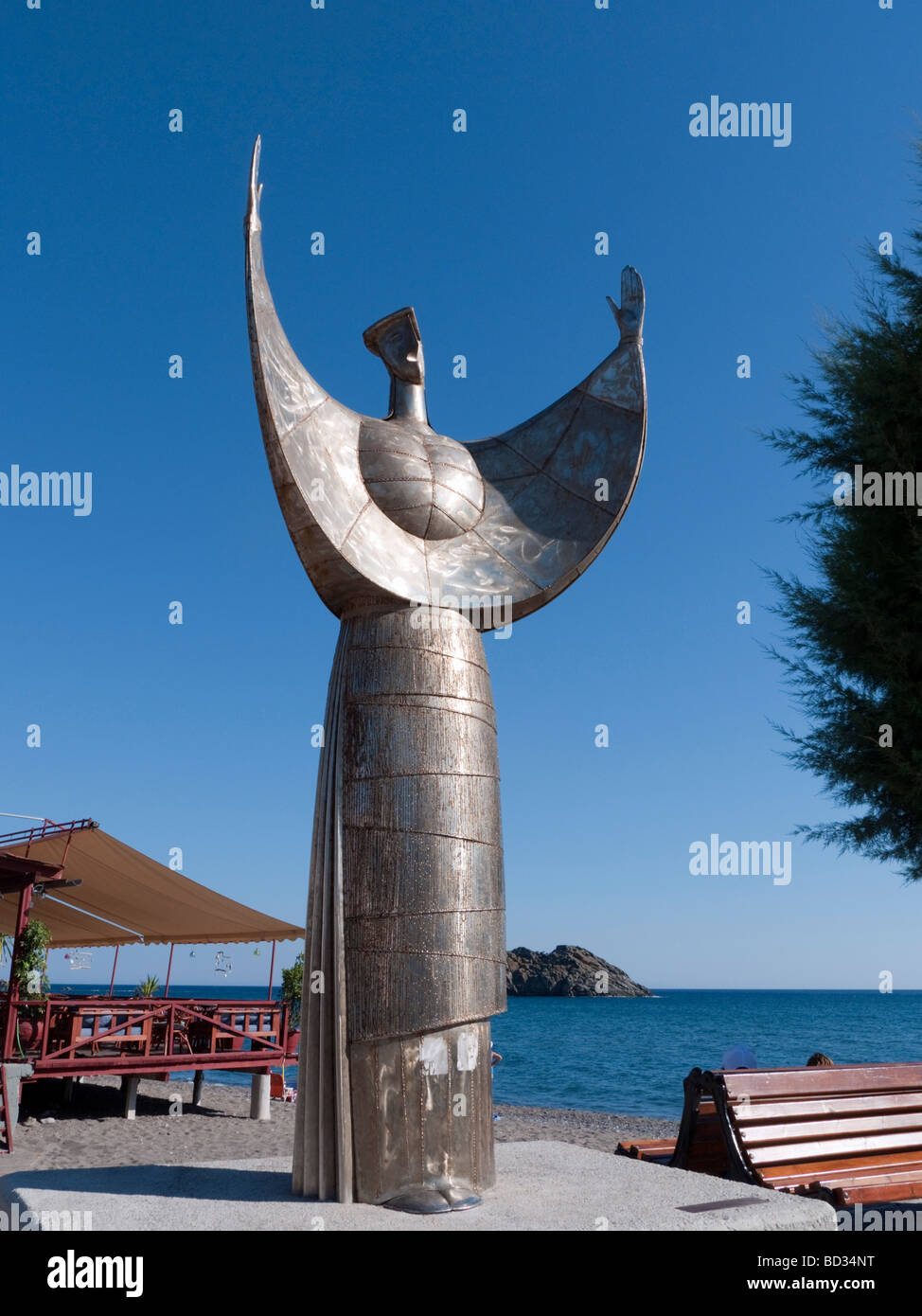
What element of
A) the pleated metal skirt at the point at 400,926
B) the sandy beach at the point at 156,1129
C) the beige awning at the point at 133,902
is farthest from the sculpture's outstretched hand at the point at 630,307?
the beige awning at the point at 133,902

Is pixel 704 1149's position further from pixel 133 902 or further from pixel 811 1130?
pixel 133 902

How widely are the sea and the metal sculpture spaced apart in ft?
39.3

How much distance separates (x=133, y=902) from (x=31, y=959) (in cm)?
310

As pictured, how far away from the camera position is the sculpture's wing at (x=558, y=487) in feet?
20.3

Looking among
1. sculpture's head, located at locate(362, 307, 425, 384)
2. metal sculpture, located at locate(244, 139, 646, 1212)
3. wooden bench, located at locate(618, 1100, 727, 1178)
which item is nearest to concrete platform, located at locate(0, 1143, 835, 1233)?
metal sculpture, located at locate(244, 139, 646, 1212)

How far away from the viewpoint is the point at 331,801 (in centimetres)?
541

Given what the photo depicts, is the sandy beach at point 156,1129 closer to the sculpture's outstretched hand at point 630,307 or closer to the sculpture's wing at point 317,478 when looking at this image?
the sculpture's wing at point 317,478

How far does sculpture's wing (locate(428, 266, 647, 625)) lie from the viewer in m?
6.19

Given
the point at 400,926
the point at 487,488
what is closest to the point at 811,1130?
the point at 400,926

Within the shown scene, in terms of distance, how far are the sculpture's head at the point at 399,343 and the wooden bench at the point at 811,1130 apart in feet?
15.6

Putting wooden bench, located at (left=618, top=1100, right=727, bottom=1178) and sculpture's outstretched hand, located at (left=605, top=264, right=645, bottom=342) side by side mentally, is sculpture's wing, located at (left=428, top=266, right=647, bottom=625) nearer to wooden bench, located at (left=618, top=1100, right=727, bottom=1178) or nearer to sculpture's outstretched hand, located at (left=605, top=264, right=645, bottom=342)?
sculpture's outstretched hand, located at (left=605, top=264, right=645, bottom=342)

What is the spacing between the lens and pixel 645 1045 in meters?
49.9

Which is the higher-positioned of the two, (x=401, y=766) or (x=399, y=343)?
(x=399, y=343)
